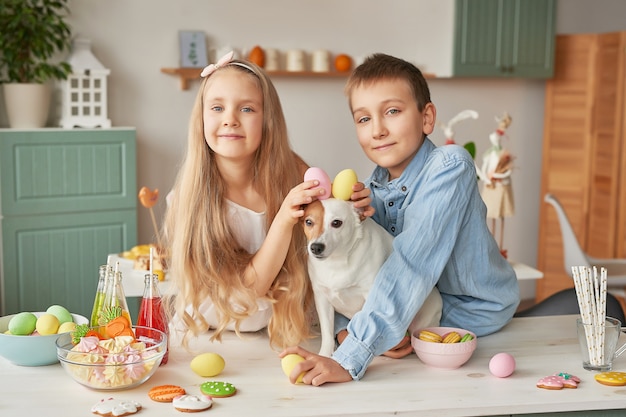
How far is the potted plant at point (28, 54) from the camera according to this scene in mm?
4199

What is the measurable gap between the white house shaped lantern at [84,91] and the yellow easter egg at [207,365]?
3002 mm

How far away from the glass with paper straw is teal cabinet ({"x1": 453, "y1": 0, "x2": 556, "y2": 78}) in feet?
12.0

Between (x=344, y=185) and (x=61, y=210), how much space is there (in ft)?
9.51

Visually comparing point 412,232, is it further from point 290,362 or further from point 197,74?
point 197,74

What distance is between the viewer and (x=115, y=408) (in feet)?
4.77

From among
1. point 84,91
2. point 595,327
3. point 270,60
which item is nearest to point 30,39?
point 84,91

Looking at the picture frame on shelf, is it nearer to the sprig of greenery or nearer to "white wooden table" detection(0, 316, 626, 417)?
the sprig of greenery

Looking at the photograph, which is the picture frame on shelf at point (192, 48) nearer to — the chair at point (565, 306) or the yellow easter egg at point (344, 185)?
the chair at point (565, 306)

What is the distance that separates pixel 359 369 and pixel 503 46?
13.4 feet

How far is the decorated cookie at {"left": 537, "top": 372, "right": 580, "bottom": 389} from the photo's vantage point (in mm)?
1618

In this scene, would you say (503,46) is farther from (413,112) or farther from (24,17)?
(413,112)

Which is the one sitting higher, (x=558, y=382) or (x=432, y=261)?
(x=432, y=261)

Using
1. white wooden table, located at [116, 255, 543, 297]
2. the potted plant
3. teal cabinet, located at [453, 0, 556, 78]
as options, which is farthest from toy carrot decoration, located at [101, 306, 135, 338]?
teal cabinet, located at [453, 0, 556, 78]

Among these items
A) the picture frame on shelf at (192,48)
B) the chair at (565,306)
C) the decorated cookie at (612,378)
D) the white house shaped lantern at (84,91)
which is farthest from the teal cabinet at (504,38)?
the decorated cookie at (612,378)
